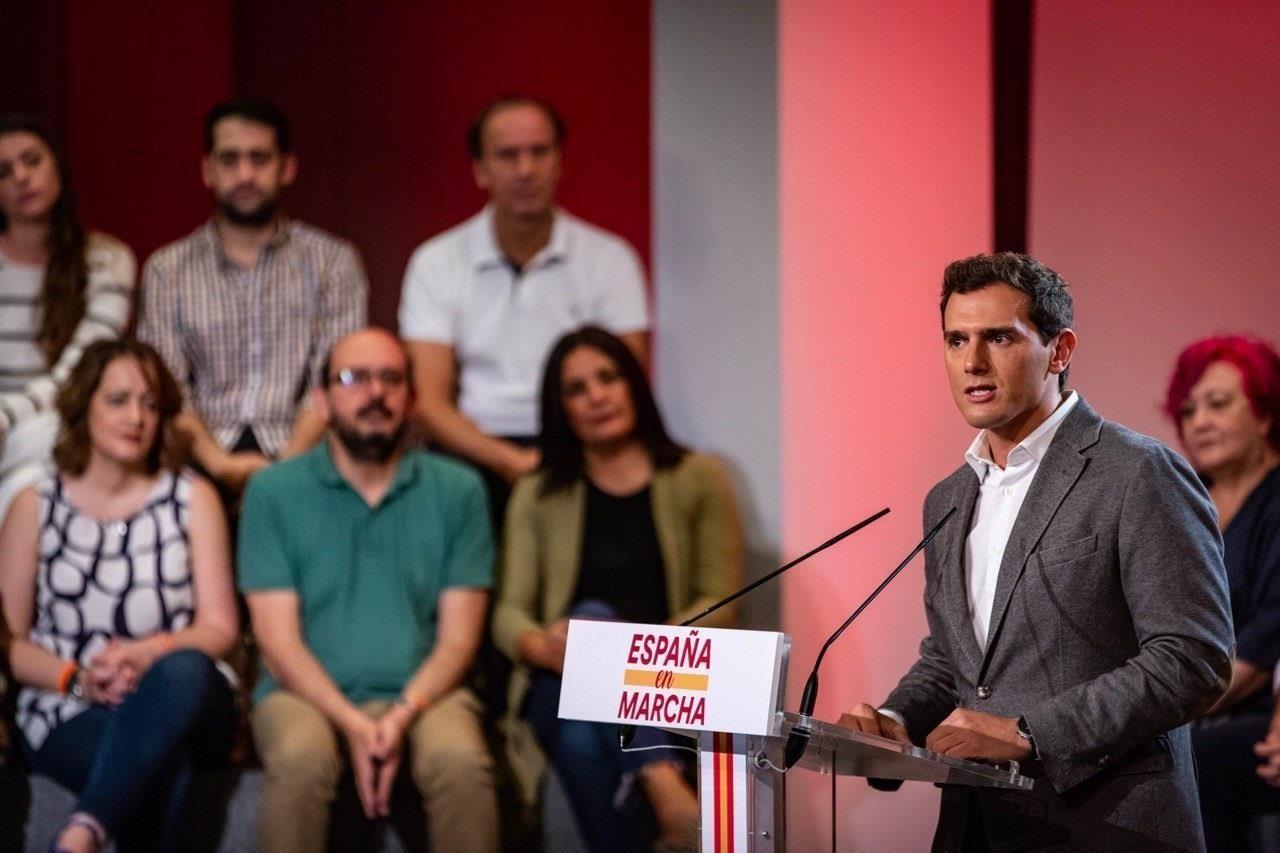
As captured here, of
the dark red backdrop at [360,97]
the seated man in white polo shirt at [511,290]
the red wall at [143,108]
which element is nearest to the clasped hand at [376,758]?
the seated man in white polo shirt at [511,290]

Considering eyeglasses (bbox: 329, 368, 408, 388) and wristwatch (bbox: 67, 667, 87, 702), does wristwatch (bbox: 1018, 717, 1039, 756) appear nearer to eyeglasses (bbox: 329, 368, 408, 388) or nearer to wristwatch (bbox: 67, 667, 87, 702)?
eyeglasses (bbox: 329, 368, 408, 388)

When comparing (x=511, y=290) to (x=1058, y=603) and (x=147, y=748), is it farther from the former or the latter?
(x=1058, y=603)

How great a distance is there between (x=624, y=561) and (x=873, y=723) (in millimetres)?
1796

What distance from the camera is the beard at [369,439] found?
3844 millimetres

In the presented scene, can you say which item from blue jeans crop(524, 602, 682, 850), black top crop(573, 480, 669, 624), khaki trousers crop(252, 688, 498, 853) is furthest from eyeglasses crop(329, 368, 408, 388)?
blue jeans crop(524, 602, 682, 850)

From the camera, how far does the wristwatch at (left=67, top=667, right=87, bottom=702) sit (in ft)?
11.8

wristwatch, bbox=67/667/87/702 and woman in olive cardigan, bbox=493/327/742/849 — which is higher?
woman in olive cardigan, bbox=493/327/742/849

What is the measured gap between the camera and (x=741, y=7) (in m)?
3.77

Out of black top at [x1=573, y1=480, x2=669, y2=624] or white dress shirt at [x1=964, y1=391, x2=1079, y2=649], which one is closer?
white dress shirt at [x1=964, y1=391, x2=1079, y2=649]

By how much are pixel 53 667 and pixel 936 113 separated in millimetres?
2309

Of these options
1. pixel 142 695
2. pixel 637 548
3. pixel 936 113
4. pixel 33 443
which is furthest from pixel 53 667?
pixel 936 113

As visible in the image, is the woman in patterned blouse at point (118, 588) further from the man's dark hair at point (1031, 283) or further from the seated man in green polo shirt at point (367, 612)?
the man's dark hair at point (1031, 283)

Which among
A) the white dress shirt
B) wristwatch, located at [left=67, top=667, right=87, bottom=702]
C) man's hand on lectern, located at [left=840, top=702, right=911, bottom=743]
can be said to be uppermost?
the white dress shirt

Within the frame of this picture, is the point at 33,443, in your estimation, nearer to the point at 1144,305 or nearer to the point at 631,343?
the point at 631,343
